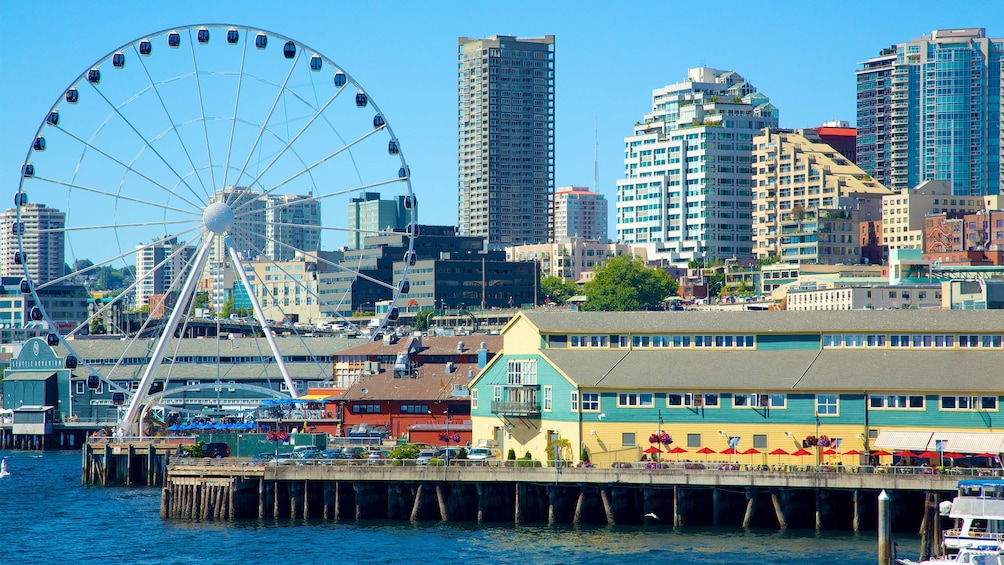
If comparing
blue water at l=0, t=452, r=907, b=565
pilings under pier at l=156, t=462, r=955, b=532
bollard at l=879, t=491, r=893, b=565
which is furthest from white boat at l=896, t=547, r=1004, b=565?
pilings under pier at l=156, t=462, r=955, b=532

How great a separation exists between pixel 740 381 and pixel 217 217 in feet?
145

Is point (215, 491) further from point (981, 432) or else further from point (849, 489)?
point (981, 432)

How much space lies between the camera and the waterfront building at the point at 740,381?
89312 mm

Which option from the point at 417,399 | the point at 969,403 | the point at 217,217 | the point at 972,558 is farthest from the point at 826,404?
the point at 217,217

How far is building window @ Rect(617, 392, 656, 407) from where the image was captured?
9369 cm

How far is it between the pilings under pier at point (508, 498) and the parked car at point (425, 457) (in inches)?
60.0

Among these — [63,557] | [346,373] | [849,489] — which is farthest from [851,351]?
[346,373]

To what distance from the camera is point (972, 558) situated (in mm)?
66938

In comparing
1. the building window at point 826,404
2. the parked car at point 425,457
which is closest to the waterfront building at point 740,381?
the building window at point 826,404

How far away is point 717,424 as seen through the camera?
9225 cm

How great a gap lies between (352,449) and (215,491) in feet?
41.3

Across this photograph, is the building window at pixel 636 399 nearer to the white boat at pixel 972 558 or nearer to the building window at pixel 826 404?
the building window at pixel 826 404

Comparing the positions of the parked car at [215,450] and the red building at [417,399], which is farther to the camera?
the red building at [417,399]

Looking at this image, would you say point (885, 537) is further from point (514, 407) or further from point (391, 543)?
point (514, 407)
